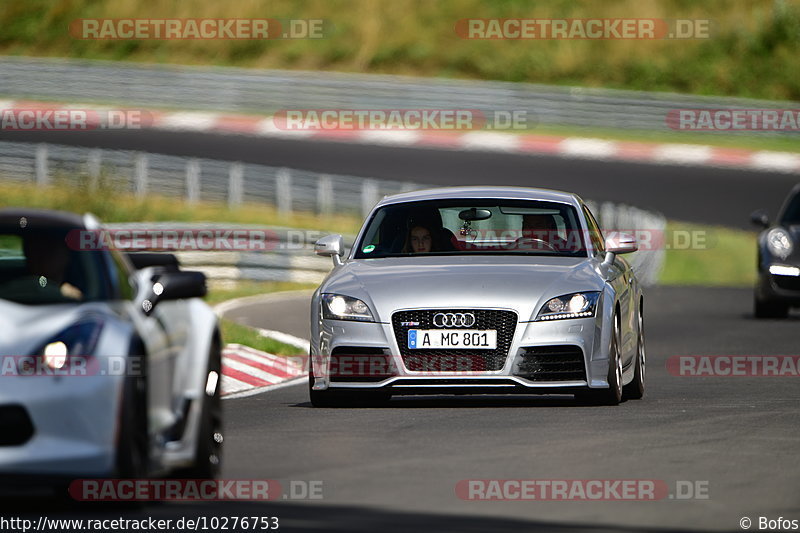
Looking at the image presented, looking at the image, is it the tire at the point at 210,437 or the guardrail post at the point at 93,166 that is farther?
the guardrail post at the point at 93,166

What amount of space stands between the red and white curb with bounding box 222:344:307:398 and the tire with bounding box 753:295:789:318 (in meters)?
7.23

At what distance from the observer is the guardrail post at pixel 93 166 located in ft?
91.6

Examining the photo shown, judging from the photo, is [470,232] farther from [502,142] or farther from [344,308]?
[502,142]

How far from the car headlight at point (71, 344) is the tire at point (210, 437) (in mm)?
1046

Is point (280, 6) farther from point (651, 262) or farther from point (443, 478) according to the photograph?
point (443, 478)

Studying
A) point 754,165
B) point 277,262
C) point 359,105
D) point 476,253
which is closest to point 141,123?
point 359,105

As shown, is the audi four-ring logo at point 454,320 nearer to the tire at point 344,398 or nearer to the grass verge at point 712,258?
the tire at point 344,398

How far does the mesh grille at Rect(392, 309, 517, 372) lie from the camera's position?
1148cm

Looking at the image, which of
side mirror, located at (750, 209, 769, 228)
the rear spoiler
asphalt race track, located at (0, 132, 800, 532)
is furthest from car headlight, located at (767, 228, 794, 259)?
the rear spoiler

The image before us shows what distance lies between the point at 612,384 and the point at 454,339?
43.5 inches

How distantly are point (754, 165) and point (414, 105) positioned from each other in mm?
7424

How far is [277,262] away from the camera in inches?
997

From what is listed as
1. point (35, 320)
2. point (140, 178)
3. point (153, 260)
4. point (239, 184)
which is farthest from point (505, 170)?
point (35, 320)

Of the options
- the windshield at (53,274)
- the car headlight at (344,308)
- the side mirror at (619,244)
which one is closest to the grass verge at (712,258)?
the side mirror at (619,244)
